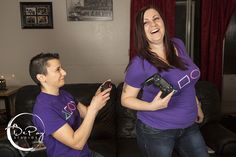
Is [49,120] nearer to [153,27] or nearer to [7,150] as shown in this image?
[153,27]

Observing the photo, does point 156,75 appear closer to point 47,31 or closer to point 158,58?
point 158,58

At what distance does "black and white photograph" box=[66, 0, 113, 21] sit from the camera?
361 centimetres

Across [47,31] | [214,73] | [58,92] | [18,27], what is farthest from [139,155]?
[18,27]

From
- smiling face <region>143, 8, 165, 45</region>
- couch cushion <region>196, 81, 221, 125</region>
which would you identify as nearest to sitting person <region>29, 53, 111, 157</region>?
smiling face <region>143, 8, 165, 45</region>

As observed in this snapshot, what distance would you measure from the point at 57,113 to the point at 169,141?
55 cm

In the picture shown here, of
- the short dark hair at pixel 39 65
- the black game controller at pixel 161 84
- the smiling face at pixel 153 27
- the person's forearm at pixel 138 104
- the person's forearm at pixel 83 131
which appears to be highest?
the smiling face at pixel 153 27

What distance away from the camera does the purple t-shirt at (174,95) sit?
51.1 inches

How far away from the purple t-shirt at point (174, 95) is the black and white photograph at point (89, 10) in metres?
2.45

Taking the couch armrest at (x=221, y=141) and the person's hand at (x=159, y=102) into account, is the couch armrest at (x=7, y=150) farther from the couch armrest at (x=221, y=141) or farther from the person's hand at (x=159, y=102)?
the couch armrest at (x=221, y=141)

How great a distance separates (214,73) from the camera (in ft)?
11.9

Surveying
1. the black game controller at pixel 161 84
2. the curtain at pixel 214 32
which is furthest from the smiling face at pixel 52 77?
the curtain at pixel 214 32

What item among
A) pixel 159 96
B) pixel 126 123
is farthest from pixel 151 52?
pixel 126 123

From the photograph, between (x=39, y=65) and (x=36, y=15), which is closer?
(x=39, y=65)

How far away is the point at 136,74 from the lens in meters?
1.29
